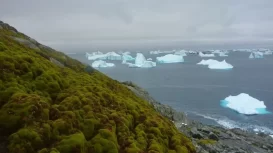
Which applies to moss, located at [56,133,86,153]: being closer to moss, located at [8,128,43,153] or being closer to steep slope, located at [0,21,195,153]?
steep slope, located at [0,21,195,153]

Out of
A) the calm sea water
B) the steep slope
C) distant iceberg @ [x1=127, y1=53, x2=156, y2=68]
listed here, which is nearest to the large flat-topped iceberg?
the calm sea water

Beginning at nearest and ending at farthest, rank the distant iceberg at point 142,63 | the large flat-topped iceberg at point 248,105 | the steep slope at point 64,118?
the steep slope at point 64,118 → the large flat-topped iceberg at point 248,105 → the distant iceberg at point 142,63

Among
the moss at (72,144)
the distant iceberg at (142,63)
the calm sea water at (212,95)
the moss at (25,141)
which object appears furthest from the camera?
the distant iceberg at (142,63)

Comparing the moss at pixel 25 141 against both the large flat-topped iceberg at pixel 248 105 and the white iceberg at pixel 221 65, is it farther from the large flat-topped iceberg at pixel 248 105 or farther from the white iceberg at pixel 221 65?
the white iceberg at pixel 221 65

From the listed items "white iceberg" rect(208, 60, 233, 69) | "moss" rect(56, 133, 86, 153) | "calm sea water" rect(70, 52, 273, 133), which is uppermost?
"moss" rect(56, 133, 86, 153)

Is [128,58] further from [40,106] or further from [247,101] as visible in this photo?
[40,106]

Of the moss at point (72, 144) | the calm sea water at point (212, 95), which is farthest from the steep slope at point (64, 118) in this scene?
the calm sea water at point (212, 95)

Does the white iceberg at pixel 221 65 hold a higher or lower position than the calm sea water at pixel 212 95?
higher
